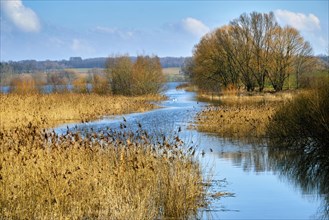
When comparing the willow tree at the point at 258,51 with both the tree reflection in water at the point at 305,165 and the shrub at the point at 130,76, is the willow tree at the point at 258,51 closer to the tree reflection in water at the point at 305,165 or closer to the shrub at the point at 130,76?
the shrub at the point at 130,76

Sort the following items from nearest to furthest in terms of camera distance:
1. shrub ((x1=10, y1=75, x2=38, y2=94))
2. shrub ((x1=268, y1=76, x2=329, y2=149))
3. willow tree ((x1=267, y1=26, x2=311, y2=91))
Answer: shrub ((x1=268, y1=76, x2=329, y2=149))
shrub ((x1=10, y1=75, x2=38, y2=94))
willow tree ((x1=267, y1=26, x2=311, y2=91))

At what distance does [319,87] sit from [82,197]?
950 centimetres

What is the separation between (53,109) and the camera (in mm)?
27203

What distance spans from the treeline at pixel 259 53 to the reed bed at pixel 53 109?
18.8m

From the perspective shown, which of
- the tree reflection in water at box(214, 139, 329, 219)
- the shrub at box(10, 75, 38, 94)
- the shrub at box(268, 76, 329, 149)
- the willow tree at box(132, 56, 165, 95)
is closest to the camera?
the tree reflection in water at box(214, 139, 329, 219)

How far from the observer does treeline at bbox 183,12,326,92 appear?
49.6 m

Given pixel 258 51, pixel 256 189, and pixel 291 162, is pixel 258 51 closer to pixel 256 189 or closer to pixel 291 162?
pixel 291 162

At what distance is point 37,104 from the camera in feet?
91.6

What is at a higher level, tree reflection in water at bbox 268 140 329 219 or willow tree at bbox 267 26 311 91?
willow tree at bbox 267 26 311 91

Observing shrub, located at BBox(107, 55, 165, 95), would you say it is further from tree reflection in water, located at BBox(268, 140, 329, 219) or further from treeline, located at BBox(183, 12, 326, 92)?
tree reflection in water, located at BBox(268, 140, 329, 219)

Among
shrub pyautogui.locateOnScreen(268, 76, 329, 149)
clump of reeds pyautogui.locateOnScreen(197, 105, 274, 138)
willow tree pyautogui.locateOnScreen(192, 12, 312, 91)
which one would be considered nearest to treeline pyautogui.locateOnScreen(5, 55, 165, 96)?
willow tree pyautogui.locateOnScreen(192, 12, 312, 91)

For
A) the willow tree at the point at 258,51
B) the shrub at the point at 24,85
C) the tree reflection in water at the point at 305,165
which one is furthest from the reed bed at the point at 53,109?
the willow tree at the point at 258,51

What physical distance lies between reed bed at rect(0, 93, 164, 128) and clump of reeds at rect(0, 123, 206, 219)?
35.3 ft

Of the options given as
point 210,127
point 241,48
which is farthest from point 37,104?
point 241,48
